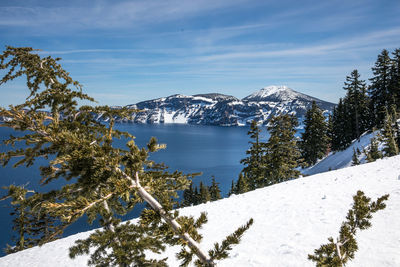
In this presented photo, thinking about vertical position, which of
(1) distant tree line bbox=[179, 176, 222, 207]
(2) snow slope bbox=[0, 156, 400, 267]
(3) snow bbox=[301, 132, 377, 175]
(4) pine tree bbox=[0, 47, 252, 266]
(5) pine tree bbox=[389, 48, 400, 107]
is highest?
(5) pine tree bbox=[389, 48, 400, 107]

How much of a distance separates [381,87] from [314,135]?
41.3 feet

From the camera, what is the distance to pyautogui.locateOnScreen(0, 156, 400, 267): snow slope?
7086 millimetres

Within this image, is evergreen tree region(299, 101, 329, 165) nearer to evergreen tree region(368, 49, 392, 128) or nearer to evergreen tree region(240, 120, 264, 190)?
evergreen tree region(368, 49, 392, 128)

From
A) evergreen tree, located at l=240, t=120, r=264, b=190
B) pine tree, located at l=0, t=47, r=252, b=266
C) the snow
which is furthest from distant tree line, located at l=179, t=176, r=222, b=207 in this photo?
pine tree, located at l=0, t=47, r=252, b=266

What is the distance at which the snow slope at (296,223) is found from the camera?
709cm

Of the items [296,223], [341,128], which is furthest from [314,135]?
[296,223]

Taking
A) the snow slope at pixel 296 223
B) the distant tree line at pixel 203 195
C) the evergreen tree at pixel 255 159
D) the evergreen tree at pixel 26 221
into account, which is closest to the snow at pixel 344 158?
the evergreen tree at pixel 255 159

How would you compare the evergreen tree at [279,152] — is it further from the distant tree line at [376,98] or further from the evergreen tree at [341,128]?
the evergreen tree at [341,128]

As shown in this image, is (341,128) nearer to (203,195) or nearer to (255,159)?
(203,195)

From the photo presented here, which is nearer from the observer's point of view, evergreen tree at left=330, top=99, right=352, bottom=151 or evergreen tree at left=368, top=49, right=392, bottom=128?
evergreen tree at left=368, top=49, right=392, bottom=128

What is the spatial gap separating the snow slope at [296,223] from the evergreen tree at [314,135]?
27598 mm

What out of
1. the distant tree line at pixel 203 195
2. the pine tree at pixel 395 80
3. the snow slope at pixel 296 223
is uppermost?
the pine tree at pixel 395 80

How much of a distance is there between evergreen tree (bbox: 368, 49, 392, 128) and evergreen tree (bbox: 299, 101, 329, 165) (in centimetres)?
821

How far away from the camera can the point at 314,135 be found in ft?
142
